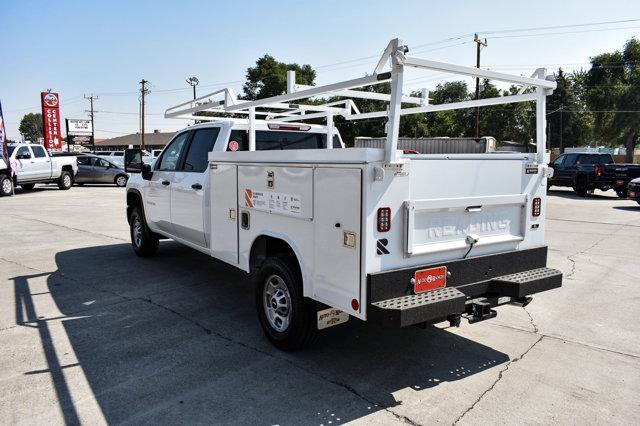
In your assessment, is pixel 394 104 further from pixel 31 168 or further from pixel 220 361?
pixel 31 168

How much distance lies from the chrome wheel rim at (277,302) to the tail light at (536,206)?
237 centimetres

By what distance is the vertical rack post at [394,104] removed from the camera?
135 inches

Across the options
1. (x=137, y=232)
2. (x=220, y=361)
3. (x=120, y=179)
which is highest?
(x=120, y=179)

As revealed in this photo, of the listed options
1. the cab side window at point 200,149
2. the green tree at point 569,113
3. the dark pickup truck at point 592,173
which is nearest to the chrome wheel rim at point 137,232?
the cab side window at point 200,149

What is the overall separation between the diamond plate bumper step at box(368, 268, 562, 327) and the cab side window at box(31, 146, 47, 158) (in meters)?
21.8

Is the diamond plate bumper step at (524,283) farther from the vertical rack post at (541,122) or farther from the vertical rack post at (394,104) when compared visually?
the vertical rack post at (394,104)

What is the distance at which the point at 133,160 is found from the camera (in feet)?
24.4

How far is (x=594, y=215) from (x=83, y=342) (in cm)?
1440

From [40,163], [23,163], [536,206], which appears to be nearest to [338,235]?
[536,206]

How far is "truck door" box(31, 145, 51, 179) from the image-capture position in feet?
69.1

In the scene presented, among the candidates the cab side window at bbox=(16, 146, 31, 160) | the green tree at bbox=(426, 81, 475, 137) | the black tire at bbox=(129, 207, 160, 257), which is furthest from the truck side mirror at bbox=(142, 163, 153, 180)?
the green tree at bbox=(426, 81, 475, 137)

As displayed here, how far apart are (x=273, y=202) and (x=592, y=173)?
66.5 ft

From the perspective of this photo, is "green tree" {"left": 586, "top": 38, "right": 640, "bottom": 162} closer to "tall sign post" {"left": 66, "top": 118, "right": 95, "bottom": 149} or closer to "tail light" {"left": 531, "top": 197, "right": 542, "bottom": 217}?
"tail light" {"left": 531, "top": 197, "right": 542, "bottom": 217}

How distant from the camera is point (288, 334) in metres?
4.32
